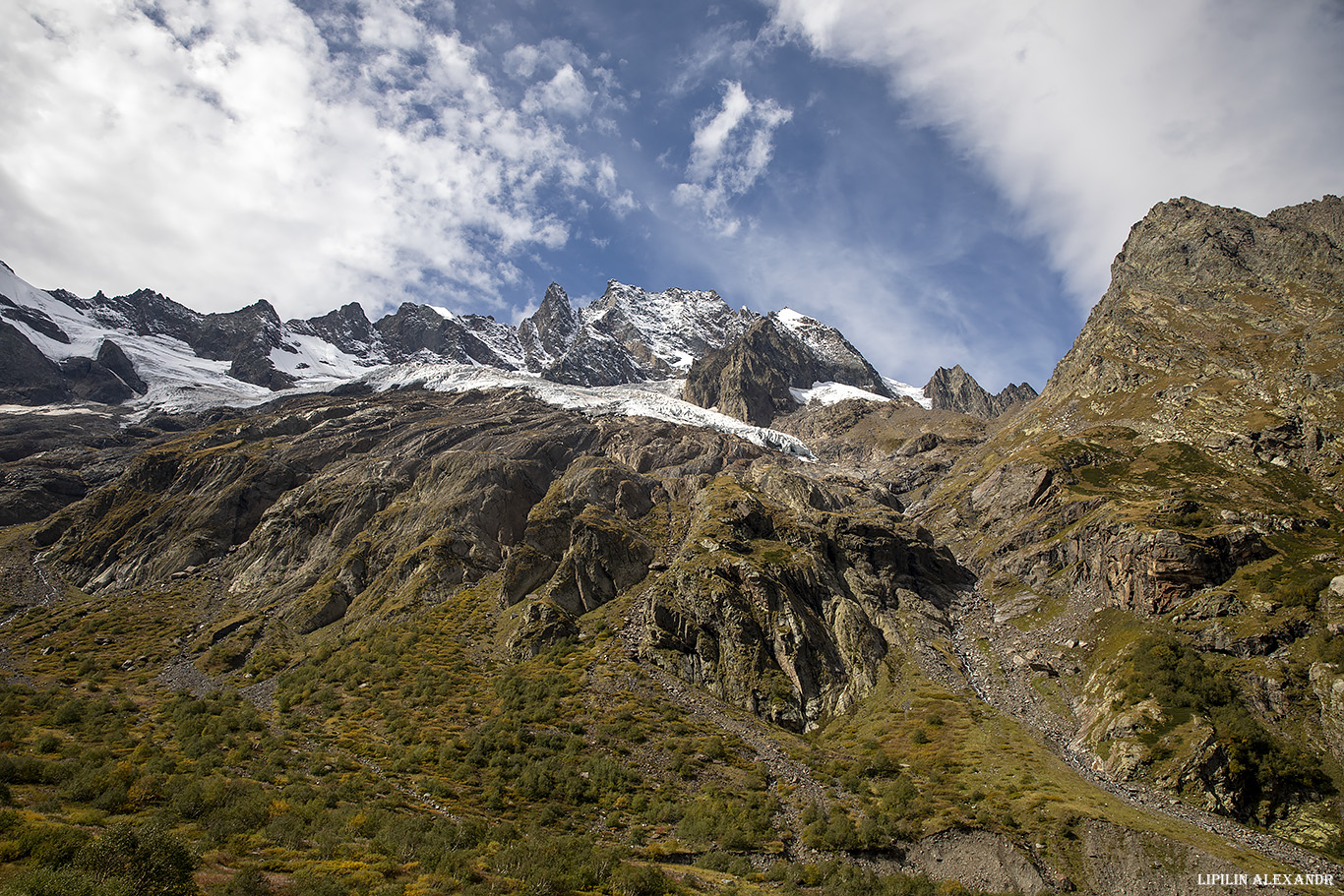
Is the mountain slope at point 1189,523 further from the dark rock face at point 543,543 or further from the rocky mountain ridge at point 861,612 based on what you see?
the dark rock face at point 543,543

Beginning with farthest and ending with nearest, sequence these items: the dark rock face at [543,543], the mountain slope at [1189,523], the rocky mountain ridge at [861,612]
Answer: the dark rock face at [543,543]
the mountain slope at [1189,523]
the rocky mountain ridge at [861,612]

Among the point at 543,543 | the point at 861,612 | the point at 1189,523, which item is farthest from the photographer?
the point at 543,543

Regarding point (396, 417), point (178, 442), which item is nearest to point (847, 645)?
point (396, 417)

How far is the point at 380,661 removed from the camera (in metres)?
68.1

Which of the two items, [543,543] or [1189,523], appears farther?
[543,543]

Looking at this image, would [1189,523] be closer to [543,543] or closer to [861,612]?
[861,612]

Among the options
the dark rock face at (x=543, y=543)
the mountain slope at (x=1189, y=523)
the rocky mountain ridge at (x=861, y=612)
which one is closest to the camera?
the rocky mountain ridge at (x=861, y=612)

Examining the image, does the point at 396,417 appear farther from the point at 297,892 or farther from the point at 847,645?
the point at 297,892

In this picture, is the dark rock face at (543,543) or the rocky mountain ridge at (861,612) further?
the dark rock face at (543,543)

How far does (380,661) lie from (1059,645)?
267 feet

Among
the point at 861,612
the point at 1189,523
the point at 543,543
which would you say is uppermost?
the point at 1189,523

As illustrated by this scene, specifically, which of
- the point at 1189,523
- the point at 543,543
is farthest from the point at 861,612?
the point at 543,543

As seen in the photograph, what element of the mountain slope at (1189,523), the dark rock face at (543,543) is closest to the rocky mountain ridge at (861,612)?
the mountain slope at (1189,523)

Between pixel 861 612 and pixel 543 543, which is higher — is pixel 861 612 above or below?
below
